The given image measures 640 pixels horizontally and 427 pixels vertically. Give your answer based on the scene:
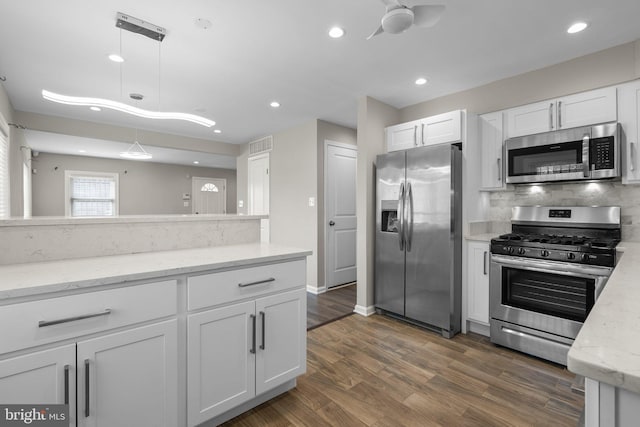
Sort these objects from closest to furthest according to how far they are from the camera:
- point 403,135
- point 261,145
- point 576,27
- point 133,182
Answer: point 576,27 < point 403,135 < point 261,145 < point 133,182

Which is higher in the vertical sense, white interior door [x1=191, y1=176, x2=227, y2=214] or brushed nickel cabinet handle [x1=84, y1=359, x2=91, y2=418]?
white interior door [x1=191, y1=176, x2=227, y2=214]

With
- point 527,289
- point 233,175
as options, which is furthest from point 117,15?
point 233,175

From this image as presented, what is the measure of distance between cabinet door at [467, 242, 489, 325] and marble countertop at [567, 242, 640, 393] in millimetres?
1956

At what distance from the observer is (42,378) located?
3.76 feet

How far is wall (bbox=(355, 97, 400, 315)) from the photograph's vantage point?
3.47 m

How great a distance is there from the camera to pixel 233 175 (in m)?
9.72

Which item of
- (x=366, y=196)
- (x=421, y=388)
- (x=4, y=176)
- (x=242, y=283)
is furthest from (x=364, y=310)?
(x=4, y=176)

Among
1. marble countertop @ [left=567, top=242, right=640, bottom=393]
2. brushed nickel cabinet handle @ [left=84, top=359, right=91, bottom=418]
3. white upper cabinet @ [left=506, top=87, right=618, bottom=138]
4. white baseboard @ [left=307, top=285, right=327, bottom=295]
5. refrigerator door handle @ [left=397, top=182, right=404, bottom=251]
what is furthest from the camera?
white baseboard @ [left=307, top=285, right=327, bottom=295]

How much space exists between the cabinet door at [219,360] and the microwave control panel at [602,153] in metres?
2.80

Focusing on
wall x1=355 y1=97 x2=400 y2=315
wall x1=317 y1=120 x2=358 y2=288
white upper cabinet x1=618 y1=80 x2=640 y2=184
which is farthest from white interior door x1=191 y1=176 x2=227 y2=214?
white upper cabinet x1=618 y1=80 x2=640 y2=184

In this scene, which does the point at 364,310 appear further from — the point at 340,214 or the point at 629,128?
the point at 629,128

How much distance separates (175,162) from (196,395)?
778cm

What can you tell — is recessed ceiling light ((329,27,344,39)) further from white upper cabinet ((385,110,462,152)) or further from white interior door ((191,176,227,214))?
white interior door ((191,176,227,214))

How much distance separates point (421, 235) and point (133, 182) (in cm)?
779
